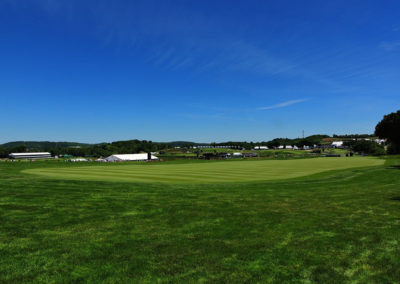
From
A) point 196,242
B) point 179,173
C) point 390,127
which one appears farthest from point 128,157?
point 196,242

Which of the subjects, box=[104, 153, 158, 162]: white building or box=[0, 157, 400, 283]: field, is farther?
box=[104, 153, 158, 162]: white building

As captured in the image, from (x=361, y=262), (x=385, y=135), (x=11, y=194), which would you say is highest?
(x=385, y=135)

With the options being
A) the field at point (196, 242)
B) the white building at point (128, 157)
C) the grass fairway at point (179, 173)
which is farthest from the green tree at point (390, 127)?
the white building at point (128, 157)

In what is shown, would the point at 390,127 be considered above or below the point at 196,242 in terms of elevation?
above

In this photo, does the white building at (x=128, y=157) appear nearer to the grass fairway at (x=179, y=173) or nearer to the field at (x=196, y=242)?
the grass fairway at (x=179, y=173)

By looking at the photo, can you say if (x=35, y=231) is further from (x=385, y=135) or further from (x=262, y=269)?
(x=385, y=135)

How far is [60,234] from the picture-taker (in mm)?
9484

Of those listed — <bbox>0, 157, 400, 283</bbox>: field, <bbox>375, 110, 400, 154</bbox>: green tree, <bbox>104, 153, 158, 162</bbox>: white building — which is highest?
<bbox>375, 110, 400, 154</bbox>: green tree

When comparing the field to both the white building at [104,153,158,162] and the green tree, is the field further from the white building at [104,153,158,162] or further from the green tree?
the white building at [104,153,158,162]

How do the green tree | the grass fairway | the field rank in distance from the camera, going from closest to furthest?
the field → the grass fairway → the green tree

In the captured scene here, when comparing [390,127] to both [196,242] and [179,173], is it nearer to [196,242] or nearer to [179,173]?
[179,173]

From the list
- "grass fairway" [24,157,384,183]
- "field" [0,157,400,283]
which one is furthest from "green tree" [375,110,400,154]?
"field" [0,157,400,283]

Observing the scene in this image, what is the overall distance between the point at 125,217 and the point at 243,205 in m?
6.66

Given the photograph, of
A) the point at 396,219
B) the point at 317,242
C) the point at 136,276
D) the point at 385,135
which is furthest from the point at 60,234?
the point at 385,135
